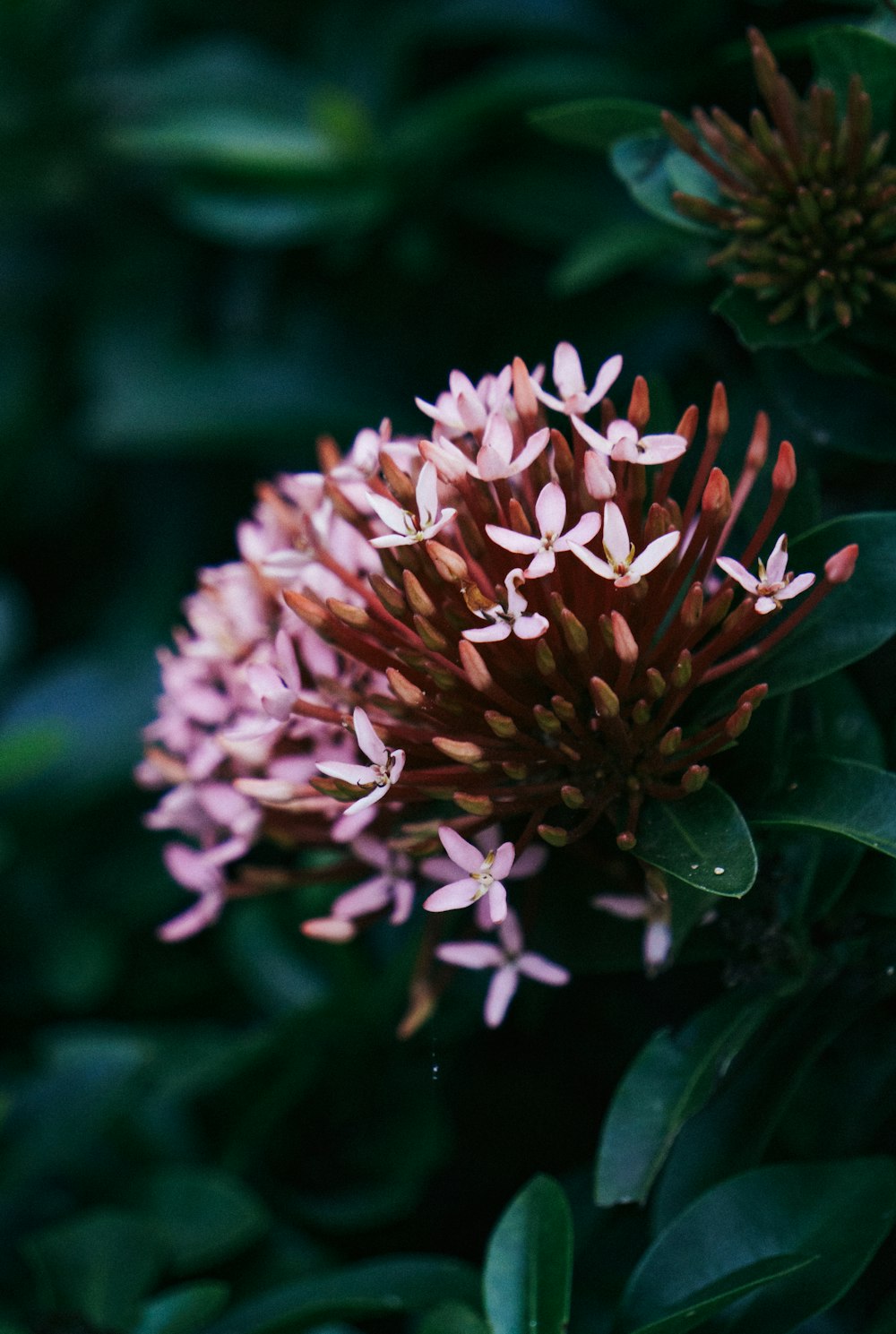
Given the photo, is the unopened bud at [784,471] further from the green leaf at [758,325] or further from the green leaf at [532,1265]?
the green leaf at [532,1265]

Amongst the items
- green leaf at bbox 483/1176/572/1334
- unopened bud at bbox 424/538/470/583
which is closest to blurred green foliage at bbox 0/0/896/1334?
green leaf at bbox 483/1176/572/1334

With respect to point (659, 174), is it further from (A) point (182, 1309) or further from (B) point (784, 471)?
(A) point (182, 1309)

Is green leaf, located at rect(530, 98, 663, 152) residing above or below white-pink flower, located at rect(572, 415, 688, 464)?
above

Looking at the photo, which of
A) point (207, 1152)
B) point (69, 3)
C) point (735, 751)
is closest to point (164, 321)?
point (69, 3)

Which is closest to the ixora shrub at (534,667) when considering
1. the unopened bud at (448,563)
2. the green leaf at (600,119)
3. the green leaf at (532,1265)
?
the unopened bud at (448,563)

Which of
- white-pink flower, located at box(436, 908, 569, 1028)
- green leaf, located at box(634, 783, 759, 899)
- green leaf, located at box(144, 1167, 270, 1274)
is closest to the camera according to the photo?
green leaf, located at box(634, 783, 759, 899)

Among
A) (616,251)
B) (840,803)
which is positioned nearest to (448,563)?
(840,803)

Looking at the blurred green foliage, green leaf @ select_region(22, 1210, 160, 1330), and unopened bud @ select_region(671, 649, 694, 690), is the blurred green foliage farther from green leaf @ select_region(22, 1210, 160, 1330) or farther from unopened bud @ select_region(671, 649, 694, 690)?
unopened bud @ select_region(671, 649, 694, 690)
